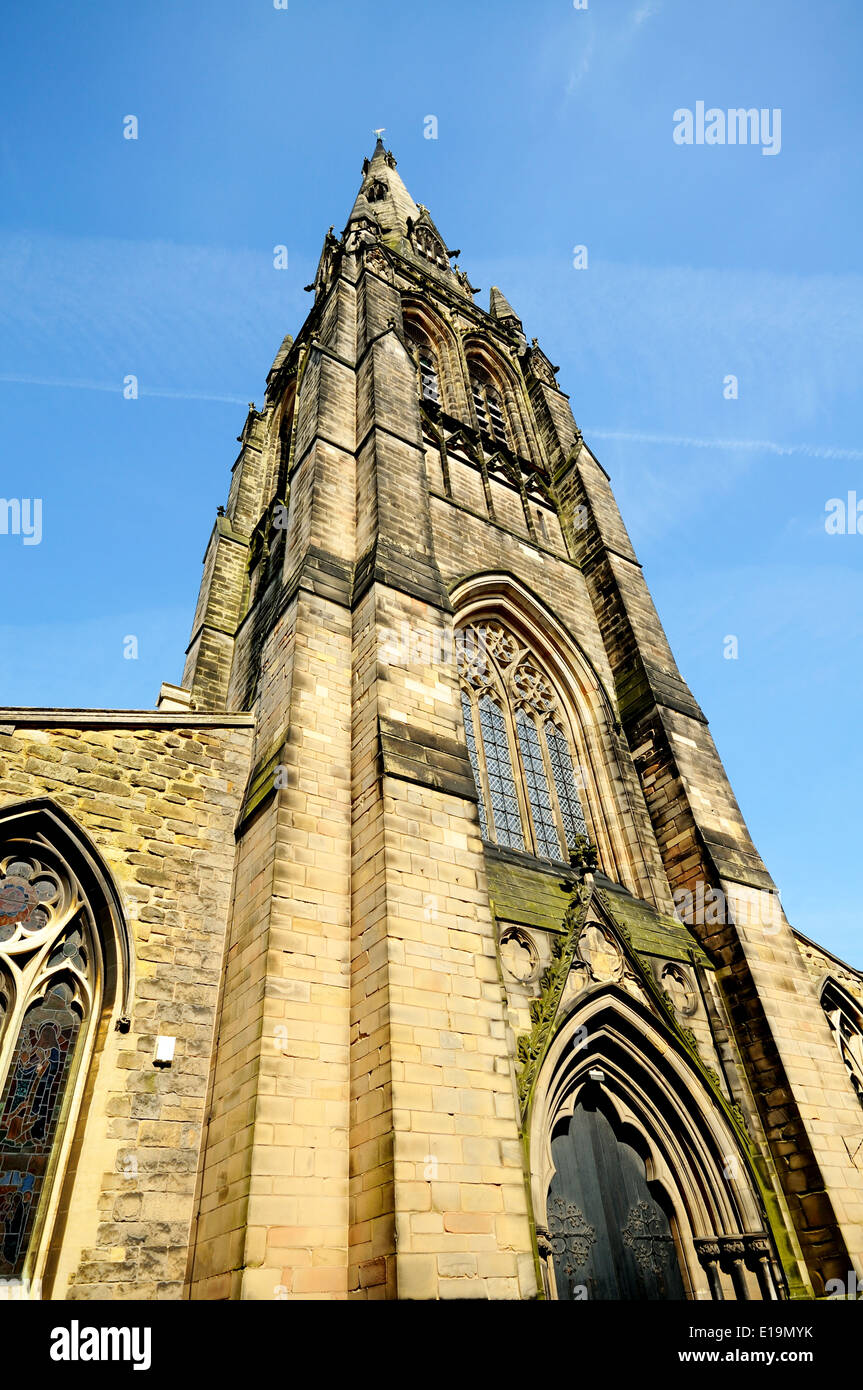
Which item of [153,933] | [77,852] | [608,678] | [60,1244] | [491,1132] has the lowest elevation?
[60,1244]

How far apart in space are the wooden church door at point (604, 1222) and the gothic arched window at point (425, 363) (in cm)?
1404

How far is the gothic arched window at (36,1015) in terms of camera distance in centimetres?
594

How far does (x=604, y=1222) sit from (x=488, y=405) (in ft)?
53.6

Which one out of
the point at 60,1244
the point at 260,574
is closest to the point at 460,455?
the point at 260,574

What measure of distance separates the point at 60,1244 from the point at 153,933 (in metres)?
2.37

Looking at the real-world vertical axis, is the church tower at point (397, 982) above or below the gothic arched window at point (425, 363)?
below

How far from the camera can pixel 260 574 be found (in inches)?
564

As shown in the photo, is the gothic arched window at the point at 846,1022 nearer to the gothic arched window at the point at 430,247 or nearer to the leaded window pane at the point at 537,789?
the leaded window pane at the point at 537,789

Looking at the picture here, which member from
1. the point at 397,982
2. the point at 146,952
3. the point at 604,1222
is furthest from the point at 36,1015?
the point at 604,1222

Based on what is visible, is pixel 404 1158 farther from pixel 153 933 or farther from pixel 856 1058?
pixel 856 1058

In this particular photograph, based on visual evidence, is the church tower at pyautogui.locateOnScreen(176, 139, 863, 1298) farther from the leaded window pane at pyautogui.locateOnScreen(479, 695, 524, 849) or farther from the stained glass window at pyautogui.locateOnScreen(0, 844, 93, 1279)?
the stained glass window at pyautogui.locateOnScreen(0, 844, 93, 1279)

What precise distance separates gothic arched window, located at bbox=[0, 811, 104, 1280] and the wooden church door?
4.22 meters

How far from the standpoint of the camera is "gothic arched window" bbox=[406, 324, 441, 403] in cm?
1728

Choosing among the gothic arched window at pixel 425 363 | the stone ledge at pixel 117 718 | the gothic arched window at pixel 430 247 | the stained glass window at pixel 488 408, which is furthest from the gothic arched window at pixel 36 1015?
the gothic arched window at pixel 430 247
